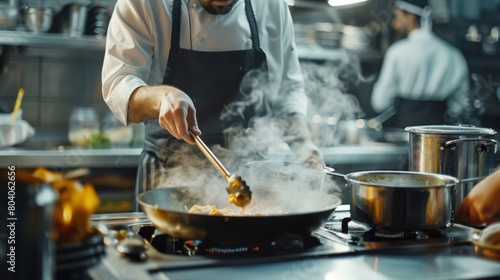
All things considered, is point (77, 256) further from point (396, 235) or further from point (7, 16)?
point (7, 16)

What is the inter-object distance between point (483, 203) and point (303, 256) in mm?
510

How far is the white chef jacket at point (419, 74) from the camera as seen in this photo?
15.4 feet

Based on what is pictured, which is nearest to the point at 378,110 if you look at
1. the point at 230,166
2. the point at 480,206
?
the point at 230,166

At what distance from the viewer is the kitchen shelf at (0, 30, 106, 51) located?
3.17 meters

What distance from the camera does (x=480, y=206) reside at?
1.39m

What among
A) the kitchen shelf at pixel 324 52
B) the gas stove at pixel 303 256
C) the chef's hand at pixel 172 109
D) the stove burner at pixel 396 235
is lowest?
the gas stove at pixel 303 256

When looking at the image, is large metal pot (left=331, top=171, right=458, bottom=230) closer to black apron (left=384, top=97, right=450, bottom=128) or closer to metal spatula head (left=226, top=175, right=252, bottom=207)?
metal spatula head (left=226, top=175, right=252, bottom=207)

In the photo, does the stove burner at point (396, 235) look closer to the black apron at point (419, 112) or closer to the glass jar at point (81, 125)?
the glass jar at point (81, 125)

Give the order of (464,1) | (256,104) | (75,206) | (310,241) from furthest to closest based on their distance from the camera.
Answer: (464,1)
(256,104)
(310,241)
(75,206)

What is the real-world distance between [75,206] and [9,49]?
2.97 meters

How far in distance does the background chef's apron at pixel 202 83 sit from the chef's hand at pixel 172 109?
0.43 metres

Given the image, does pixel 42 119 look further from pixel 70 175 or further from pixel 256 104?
pixel 70 175

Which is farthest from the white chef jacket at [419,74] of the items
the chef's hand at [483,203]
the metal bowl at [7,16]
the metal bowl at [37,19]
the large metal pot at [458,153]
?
the chef's hand at [483,203]

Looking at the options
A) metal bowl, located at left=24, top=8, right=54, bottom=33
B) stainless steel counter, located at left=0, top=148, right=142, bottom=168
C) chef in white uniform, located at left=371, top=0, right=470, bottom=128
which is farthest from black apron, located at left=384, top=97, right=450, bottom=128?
metal bowl, located at left=24, top=8, right=54, bottom=33
